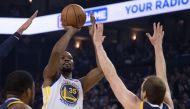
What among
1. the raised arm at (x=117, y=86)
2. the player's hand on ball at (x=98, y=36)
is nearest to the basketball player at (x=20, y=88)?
the raised arm at (x=117, y=86)

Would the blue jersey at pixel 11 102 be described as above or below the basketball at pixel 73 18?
below

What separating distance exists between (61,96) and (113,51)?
10795 millimetres

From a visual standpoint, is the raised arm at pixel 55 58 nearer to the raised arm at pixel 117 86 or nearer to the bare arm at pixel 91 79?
the bare arm at pixel 91 79

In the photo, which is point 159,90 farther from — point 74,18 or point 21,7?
point 21,7

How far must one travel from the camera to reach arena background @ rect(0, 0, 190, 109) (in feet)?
39.6

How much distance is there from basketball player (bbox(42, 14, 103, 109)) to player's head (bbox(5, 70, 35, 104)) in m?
1.17

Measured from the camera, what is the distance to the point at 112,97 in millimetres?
12273

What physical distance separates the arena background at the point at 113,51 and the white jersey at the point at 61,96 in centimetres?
626

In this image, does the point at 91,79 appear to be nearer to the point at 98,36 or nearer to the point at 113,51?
the point at 98,36

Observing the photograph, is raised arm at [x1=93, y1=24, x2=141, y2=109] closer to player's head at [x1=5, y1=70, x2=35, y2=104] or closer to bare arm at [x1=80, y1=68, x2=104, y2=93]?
player's head at [x1=5, y1=70, x2=35, y2=104]

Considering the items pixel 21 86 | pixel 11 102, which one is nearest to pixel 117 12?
pixel 21 86

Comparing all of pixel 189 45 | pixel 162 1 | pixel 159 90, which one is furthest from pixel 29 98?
pixel 189 45

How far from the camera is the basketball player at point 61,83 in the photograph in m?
4.06

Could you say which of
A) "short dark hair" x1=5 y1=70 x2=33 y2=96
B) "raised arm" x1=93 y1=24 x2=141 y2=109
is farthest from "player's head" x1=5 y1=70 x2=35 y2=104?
"raised arm" x1=93 y1=24 x2=141 y2=109
